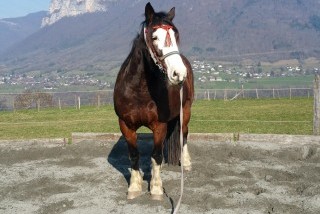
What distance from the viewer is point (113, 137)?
10023mm

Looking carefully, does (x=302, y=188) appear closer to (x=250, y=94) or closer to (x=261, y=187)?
(x=261, y=187)

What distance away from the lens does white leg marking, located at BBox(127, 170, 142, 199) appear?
6173 millimetres

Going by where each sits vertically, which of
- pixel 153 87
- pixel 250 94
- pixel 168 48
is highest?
pixel 168 48

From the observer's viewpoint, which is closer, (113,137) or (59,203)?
(59,203)

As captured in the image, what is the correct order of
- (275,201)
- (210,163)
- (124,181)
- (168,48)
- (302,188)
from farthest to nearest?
1. (210,163)
2. (124,181)
3. (302,188)
4. (275,201)
5. (168,48)

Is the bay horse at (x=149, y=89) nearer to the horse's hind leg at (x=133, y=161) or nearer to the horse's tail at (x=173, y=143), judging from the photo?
the horse's hind leg at (x=133, y=161)

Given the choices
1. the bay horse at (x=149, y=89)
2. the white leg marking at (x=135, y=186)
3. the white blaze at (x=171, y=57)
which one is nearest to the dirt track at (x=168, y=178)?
the white leg marking at (x=135, y=186)

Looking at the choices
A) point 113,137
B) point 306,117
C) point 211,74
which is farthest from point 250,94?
point 211,74

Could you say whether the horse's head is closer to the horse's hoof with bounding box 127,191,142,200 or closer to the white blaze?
the white blaze

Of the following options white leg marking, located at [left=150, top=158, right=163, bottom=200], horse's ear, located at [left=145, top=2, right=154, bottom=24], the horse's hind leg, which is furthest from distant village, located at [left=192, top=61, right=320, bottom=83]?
horse's ear, located at [left=145, top=2, right=154, bottom=24]

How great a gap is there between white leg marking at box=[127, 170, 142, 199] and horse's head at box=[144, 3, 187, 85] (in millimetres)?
2126

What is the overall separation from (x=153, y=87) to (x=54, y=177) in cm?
279

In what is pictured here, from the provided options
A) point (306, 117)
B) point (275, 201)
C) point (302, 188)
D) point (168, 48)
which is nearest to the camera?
point (168, 48)

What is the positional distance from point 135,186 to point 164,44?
2.46 m
